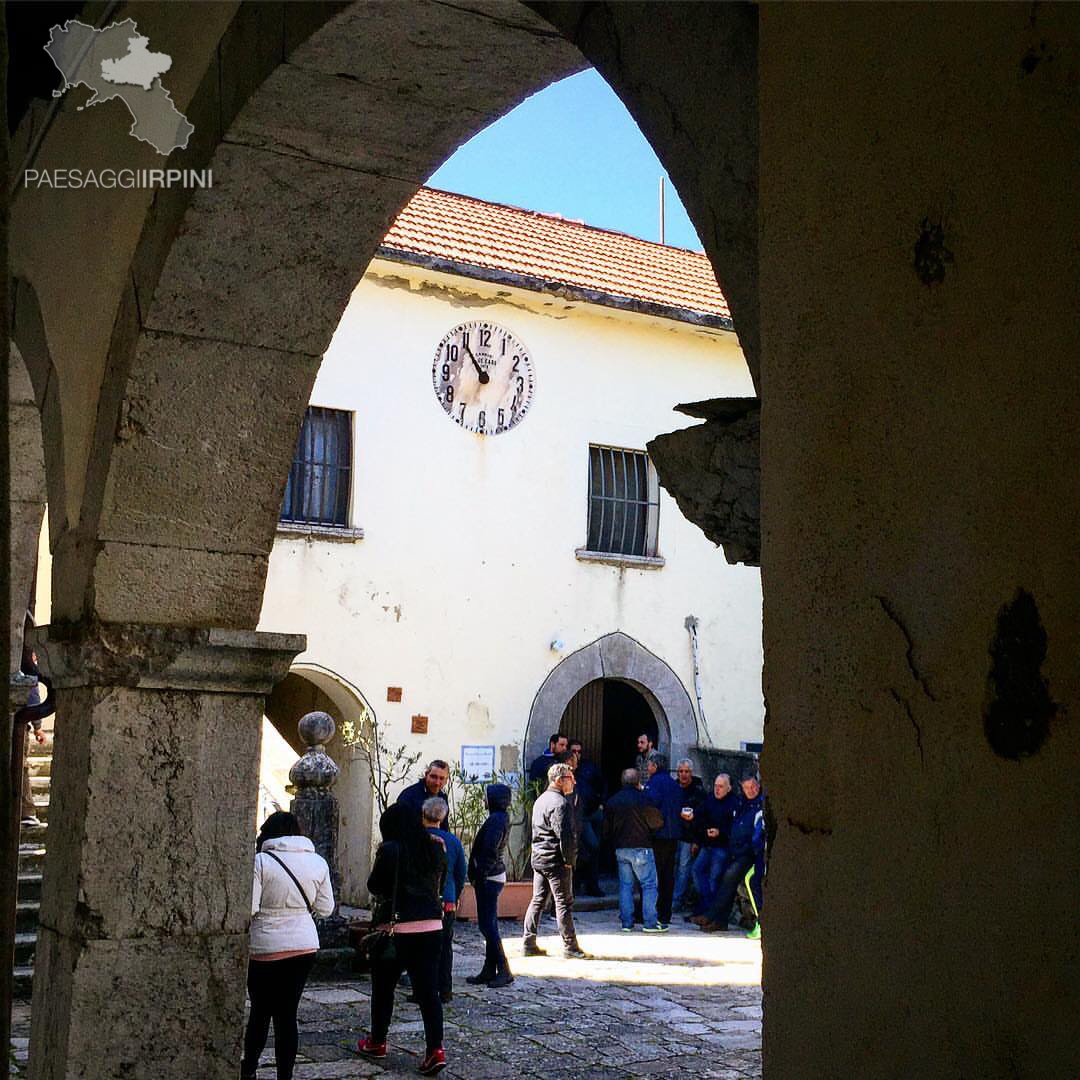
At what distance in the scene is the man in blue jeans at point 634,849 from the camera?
10891 millimetres

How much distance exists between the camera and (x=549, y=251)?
1390 cm

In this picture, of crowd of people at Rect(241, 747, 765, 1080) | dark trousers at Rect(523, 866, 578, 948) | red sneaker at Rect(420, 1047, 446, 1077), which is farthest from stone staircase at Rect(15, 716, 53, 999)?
dark trousers at Rect(523, 866, 578, 948)

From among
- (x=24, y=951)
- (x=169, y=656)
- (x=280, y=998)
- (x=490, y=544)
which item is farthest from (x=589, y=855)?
(x=169, y=656)

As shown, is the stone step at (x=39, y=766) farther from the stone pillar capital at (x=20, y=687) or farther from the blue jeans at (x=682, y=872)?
the blue jeans at (x=682, y=872)

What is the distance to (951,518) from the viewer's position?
1.20m

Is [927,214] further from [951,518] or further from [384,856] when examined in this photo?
[384,856]

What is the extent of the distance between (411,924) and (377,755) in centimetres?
579

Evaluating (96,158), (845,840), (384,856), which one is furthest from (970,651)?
(384,856)

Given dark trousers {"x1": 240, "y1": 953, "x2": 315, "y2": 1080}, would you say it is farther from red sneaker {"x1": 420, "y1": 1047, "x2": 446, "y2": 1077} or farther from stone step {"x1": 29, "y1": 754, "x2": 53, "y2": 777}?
stone step {"x1": 29, "y1": 754, "x2": 53, "y2": 777}

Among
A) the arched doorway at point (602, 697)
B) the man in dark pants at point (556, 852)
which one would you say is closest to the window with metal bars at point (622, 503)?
the arched doorway at point (602, 697)

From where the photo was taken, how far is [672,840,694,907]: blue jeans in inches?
476

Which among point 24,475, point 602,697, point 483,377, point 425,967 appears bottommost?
point 425,967

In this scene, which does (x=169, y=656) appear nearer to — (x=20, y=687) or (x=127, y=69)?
(x=127, y=69)

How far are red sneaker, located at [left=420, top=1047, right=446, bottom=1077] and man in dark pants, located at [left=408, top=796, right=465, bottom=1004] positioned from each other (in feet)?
1.45
